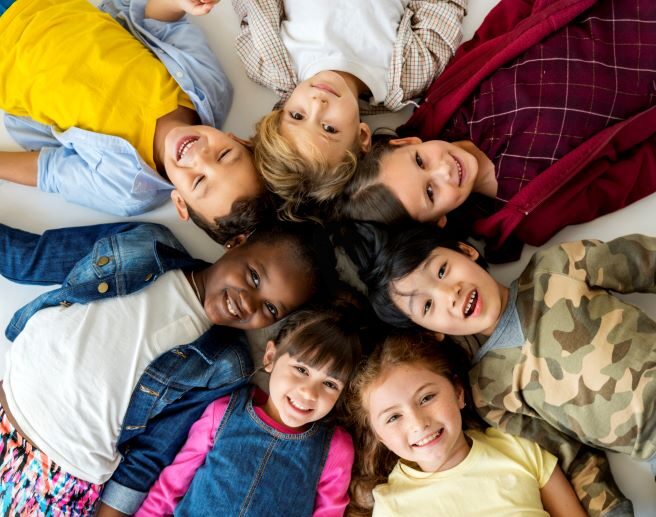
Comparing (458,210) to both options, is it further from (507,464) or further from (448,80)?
(507,464)

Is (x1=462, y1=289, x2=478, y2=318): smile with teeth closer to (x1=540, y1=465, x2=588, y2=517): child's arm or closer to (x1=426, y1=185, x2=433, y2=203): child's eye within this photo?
(x1=426, y1=185, x2=433, y2=203): child's eye

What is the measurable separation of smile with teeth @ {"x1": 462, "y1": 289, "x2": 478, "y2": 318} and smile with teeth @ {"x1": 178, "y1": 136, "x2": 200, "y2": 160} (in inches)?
23.8

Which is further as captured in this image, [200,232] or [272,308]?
[200,232]

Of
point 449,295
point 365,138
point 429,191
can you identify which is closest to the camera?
point 449,295

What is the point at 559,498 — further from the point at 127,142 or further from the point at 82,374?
the point at 127,142

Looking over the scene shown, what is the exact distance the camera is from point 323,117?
106cm

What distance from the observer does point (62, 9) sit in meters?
1.19

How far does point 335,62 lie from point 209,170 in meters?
0.36

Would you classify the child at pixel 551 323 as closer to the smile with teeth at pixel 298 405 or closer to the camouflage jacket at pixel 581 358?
the camouflage jacket at pixel 581 358

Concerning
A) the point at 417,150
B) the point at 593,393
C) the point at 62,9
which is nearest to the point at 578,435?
the point at 593,393

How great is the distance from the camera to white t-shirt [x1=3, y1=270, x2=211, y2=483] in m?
1.04

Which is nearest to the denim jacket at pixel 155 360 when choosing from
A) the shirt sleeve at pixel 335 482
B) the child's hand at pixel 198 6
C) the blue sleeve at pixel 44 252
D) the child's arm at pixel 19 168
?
the blue sleeve at pixel 44 252

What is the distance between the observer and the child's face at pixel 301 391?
1037 mm

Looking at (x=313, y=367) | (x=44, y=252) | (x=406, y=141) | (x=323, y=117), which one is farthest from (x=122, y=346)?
(x=406, y=141)
